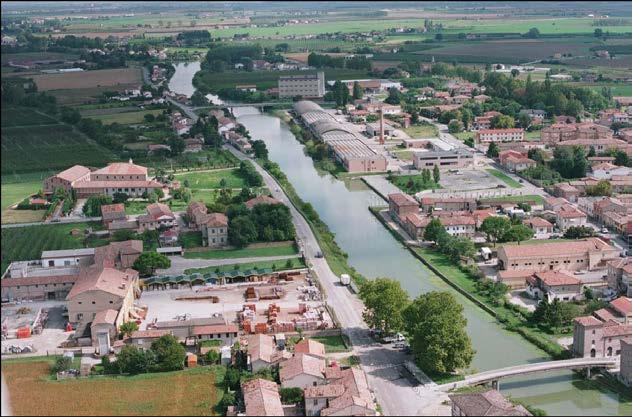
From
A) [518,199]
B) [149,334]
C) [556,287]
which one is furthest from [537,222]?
[149,334]

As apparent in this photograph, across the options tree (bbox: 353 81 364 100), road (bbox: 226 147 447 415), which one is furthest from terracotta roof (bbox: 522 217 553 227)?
tree (bbox: 353 81 364 100)

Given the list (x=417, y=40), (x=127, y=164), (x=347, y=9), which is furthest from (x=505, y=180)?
(x=347, y=9)

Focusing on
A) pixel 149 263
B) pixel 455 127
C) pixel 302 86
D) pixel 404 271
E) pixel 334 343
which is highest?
pixel 302 86

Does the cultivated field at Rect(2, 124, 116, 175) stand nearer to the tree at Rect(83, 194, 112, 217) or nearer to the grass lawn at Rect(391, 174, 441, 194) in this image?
the tree at Rect(83, 194, 112, 217)

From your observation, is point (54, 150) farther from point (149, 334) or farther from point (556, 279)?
point (556, 279)

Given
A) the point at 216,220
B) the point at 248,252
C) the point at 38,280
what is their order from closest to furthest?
the point at 38,280 → the point at 248,252 → the point at 216,220

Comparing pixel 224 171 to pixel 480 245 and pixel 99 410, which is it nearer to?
pixel 480 245
